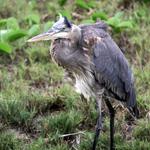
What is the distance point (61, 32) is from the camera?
448cm

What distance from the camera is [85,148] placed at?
199 inches

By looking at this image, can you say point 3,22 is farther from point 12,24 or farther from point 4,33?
point 4,33

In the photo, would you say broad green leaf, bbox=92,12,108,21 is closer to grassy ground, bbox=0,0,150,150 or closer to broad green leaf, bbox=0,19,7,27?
grassy ground, bbox=0,0,150,150

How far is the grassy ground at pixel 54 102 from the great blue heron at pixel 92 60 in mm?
470

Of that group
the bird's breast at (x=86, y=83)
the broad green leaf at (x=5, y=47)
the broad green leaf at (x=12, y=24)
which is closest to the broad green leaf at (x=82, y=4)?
the broad green leaf at (x=12, y=24)

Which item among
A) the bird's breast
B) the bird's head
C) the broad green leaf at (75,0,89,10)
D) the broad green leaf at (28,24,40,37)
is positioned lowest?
the bird's breast

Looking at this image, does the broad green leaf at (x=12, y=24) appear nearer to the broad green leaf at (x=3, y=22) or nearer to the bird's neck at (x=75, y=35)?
the broad green leaf at (x=3, y=22)

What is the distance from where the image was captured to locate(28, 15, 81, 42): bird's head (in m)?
4.42

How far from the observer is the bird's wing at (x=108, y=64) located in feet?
15.1

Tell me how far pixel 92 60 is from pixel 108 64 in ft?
0.53

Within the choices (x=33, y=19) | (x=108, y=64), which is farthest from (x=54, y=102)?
(x=33, y=19)

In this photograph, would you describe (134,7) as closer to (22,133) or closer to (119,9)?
(119,9)

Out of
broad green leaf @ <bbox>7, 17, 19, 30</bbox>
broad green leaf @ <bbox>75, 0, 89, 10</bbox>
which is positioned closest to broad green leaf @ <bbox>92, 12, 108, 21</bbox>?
broad green leaf @ <bbox>75, 0, 89, 10</bbox>

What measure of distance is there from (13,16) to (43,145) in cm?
302
